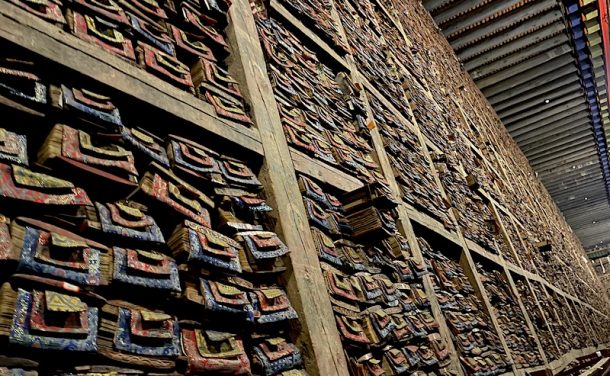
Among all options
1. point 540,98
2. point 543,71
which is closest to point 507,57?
point 543,71

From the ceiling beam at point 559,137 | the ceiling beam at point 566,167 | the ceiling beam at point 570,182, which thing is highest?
the ceiling beam at point 559,137

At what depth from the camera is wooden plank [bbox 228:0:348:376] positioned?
1.59m

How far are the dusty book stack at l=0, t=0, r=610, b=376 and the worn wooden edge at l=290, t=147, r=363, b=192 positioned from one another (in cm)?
2

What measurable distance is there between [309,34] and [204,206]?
200cm

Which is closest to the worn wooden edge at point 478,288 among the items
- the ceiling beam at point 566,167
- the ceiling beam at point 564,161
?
the ceiling beam at point 564,161

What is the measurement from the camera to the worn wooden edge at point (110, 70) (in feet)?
3.79

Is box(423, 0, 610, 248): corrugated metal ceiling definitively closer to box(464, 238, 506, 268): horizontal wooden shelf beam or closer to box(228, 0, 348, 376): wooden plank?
box(464, 238, 506, 268): horizontal wooden shelf beam

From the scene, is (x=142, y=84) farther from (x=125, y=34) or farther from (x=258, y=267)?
(x=258, y=267)

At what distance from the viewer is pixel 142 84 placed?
4.79ft

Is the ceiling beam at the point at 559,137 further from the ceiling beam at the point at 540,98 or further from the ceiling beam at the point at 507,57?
the ceiling beam at the point at 507,57

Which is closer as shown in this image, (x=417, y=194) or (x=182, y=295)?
(x=182, y=295)

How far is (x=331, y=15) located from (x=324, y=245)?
2494mm

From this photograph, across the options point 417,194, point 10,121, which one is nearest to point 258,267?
point 10,121

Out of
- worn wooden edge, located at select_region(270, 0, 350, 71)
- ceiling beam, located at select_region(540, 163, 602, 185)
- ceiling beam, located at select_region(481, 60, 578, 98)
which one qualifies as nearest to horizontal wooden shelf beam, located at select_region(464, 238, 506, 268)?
worn wooden edge, located at select_region(270, 0, 350, 71)
